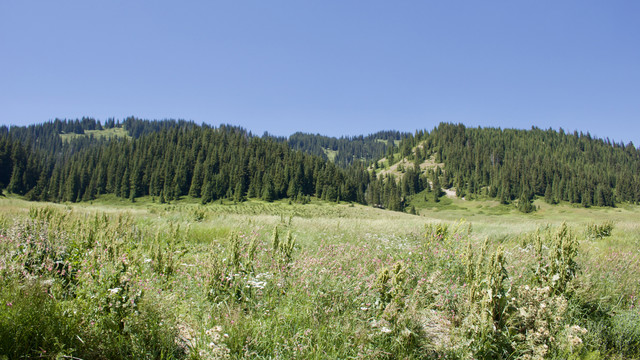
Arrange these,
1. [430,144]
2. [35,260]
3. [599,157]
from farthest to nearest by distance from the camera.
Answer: [430,144] → [599,157] → [35,260]

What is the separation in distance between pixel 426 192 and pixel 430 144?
54013mm

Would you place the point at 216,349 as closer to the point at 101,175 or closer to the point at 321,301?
the point at 321,301

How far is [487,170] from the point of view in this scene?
135 metres

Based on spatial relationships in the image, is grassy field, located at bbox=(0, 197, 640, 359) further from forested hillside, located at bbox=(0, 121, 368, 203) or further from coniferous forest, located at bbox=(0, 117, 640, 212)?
forested hillside, located at bbox=(0, 121, 368, 203)

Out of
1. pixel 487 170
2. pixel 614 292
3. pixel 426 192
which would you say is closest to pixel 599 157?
pixel 487 170

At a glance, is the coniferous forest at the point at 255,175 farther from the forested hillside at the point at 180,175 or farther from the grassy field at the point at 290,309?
the grassy field at the point at 290,309

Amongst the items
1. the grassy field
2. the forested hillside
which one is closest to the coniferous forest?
the forested hillside

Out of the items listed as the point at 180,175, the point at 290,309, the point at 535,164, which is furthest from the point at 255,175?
the point at 535,164

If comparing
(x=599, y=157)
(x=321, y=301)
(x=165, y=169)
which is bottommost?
(x=321, y=301)

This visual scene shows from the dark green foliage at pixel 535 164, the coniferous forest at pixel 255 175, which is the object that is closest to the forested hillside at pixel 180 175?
the coniferous forest at pixel 255 175

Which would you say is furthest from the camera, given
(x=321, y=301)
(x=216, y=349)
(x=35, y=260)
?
(x=35, y=260)

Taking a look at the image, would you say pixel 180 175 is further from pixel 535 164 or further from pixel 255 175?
pixel 535 164

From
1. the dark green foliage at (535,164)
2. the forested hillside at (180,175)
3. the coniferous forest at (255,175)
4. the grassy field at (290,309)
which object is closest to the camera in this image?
the grassy field at (290,309)

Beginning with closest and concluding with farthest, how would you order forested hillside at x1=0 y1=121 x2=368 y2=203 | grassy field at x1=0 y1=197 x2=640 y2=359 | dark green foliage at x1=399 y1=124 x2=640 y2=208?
1. grassy field at x1=0 y1=197 x2=640 y2=359
2. forested hillside at x1=0 y1=121 x2=368 y2=203
3. dark green foliage at x1=399 y1=124 x2=640 y2=208
